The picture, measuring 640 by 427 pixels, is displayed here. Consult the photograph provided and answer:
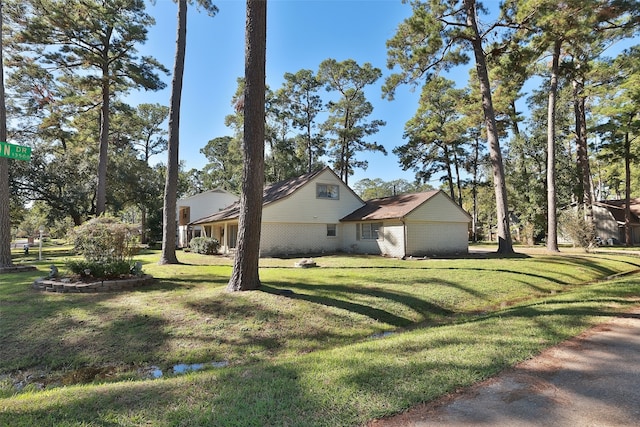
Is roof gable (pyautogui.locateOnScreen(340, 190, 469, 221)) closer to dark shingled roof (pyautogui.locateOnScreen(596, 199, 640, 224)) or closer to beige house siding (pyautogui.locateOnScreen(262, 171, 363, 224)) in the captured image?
beige house siding (pyautogui.locateOnScreen(262, 171, 363, 224))

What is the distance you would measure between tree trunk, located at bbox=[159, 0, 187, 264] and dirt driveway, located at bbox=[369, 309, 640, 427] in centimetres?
1353

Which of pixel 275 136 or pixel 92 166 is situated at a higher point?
pixel 275 136

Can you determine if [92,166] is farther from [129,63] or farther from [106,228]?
[106,228]

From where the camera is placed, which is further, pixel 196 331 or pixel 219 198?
pixel 219 198

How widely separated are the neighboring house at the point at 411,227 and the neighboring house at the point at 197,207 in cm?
1447

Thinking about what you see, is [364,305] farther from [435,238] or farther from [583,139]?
[583,139]

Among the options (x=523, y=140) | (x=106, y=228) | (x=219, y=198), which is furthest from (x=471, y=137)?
(x=106, y=228)

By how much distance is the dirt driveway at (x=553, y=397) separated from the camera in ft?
9.23

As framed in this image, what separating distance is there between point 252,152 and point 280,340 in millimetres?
4418

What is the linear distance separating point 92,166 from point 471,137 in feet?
121

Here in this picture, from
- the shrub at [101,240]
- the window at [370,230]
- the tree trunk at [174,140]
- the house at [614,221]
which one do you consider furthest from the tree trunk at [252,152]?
the house at [614,221]

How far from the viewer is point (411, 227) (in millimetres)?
18938

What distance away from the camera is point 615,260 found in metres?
16.4

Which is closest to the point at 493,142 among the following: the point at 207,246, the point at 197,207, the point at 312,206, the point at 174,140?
the point at 312,206
